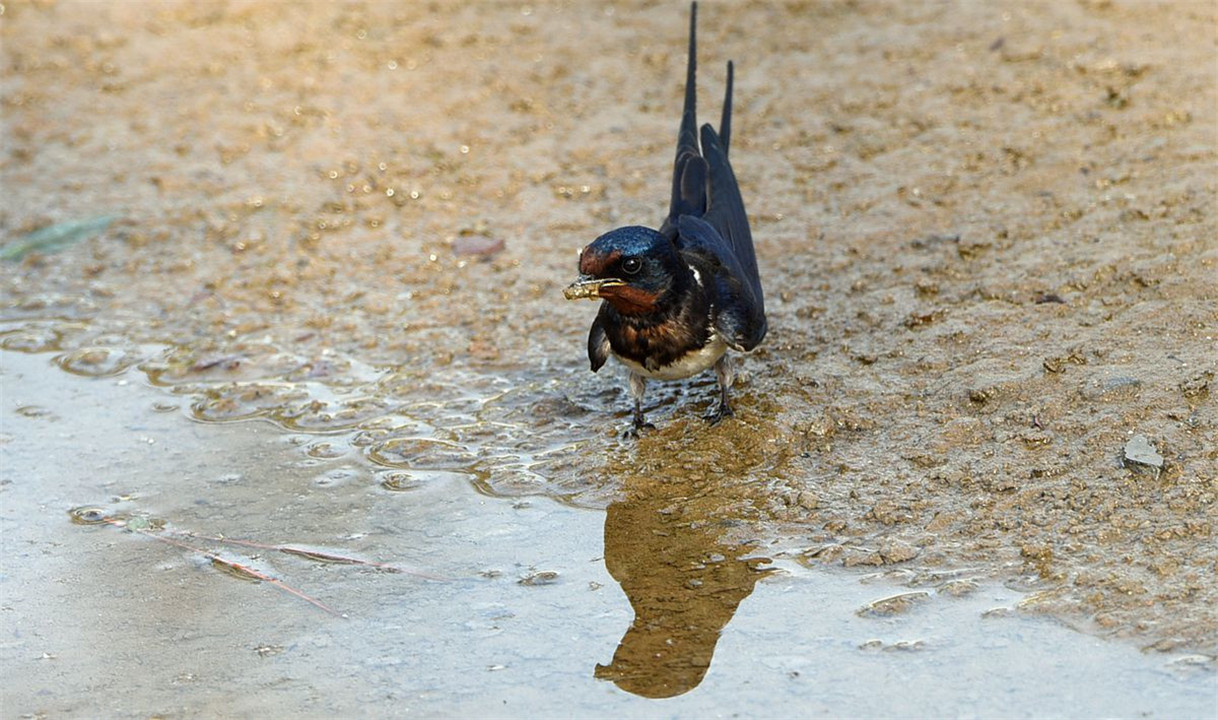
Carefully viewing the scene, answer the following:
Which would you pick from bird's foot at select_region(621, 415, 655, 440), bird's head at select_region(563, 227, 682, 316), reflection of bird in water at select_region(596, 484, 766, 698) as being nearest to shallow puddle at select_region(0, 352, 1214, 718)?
reflection of bird in water at select_region(596, 484, 766, 698)

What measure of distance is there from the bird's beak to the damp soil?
619 mm

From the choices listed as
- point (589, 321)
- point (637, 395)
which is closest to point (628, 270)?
point (637, 395)

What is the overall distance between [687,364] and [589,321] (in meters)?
1.20

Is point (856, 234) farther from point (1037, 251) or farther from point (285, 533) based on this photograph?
point (285, 533)

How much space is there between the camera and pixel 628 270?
4.75 meters

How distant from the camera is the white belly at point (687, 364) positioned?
4887 millimetres

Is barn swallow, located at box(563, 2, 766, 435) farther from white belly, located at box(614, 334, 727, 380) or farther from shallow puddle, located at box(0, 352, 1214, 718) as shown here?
shallow puddle, located at box(0, 352, 1214, 718)

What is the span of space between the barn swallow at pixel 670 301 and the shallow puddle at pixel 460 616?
48 cm

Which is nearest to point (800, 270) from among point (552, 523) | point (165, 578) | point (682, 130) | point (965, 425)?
point (682, 130)

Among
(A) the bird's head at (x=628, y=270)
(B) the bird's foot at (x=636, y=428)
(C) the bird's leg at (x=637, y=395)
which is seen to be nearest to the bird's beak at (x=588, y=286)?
(A) the bird's head at (x=628, y=270)

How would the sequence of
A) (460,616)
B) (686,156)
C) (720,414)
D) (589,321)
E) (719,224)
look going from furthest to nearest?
1. (589,321)
2. (686,156)
3. (719,224)
4. (720,414)
5. (460,616)

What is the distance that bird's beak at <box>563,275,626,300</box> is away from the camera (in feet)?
15.2

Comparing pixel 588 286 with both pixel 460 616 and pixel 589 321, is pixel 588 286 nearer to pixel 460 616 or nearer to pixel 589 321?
pixel 460 616

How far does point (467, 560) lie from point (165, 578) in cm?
91
